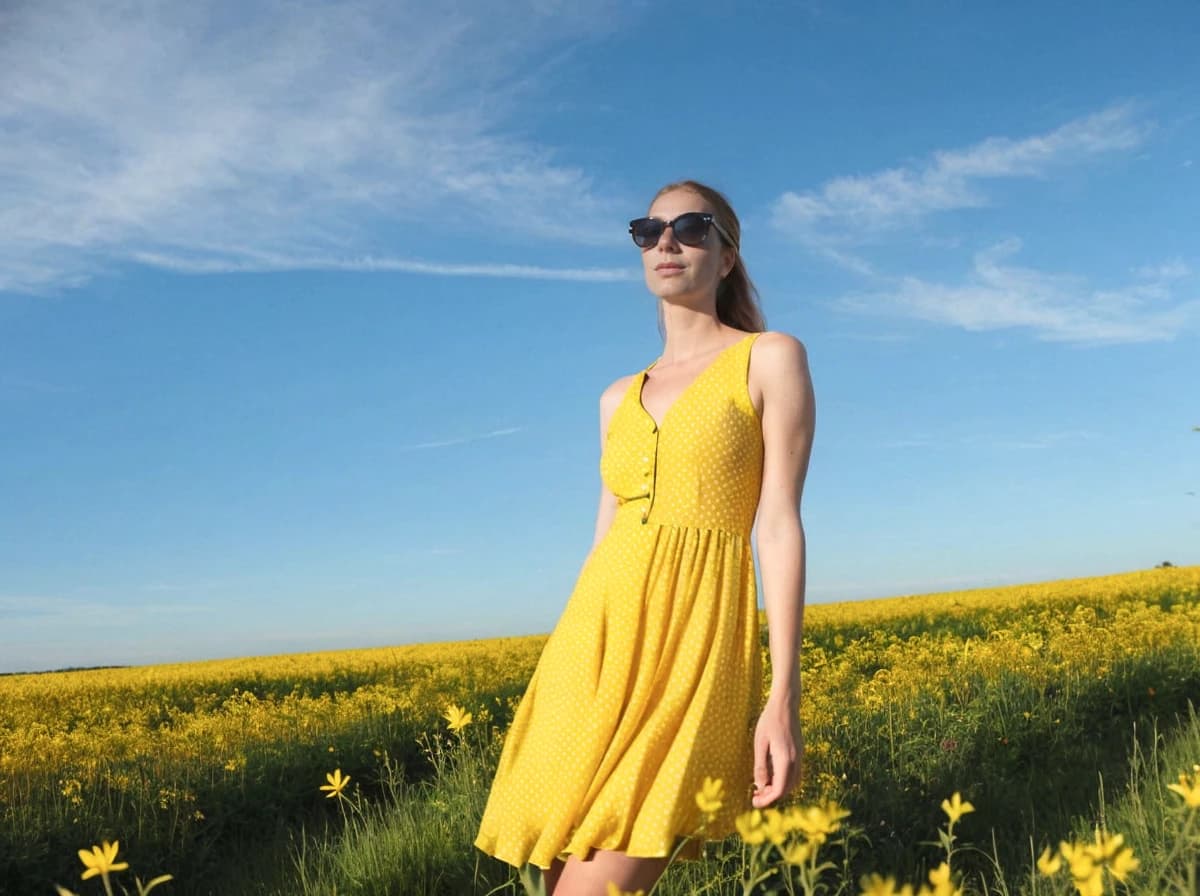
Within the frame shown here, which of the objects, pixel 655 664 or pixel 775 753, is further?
pixel 655 664

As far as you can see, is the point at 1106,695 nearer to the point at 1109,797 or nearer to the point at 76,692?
the point at 1109,797

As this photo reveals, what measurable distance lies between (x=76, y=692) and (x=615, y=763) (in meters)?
13.4

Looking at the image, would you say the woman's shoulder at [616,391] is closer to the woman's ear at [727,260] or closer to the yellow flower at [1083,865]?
the woman's ear at [727,260]

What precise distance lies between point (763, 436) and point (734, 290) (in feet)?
2.21

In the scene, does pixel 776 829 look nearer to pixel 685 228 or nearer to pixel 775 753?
pixel 775 753

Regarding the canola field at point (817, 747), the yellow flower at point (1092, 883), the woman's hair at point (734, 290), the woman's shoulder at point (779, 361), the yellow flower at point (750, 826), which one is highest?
the woman's hair at point (734, 290)

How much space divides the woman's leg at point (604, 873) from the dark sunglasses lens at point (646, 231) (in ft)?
5.50

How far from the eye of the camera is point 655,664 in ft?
8.49

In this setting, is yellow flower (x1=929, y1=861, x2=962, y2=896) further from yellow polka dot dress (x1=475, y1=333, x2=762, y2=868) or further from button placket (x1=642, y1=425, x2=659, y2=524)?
button placket (x1=642, y1=425, x2=659, y2=524)

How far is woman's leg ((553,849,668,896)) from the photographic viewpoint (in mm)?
2406

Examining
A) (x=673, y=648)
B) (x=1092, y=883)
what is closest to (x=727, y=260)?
(x=673, y=648)

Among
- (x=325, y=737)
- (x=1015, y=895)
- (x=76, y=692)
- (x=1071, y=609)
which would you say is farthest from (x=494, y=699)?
(x=1071, y=609)

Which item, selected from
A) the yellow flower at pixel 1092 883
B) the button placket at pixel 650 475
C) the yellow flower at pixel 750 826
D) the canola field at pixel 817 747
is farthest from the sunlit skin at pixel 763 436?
the canola field at pixel 817 747

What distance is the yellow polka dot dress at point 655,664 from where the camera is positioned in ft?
7.99
